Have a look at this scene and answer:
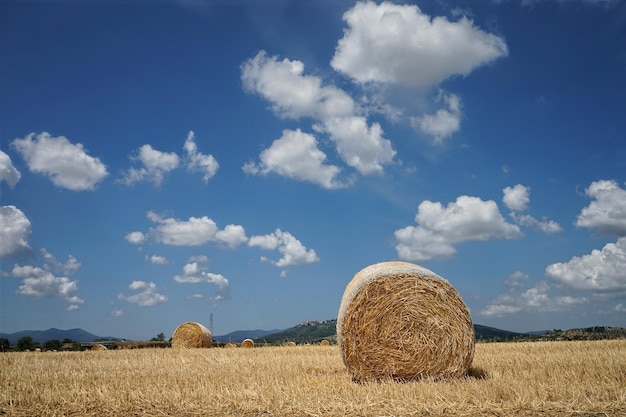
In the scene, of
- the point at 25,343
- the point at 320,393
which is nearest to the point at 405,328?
the point at 320,393

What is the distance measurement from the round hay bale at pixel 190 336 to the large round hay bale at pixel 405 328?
13.7 metres

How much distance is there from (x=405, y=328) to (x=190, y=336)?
14679 millimetres

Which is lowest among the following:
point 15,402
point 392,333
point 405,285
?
point 15,402

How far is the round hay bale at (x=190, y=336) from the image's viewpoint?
2156 centimetres

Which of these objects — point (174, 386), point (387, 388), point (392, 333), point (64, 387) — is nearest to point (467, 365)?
point (392, 333)

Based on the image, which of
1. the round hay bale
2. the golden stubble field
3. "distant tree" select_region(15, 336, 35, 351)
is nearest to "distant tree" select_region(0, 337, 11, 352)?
"distant tree" select_region(15, 336, 35, 351)

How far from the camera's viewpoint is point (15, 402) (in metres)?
7.31

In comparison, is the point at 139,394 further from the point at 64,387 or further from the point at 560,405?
the point at 560,405

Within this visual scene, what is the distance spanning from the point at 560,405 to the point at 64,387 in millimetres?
7532

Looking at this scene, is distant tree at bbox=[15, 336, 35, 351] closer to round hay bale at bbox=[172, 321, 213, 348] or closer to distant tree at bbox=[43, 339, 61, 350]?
distant tree at bbox=[43, 339, 61, 350]

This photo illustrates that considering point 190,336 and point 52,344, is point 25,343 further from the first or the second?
point 190,336

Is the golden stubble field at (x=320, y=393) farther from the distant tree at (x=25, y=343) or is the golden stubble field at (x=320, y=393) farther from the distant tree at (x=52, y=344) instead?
the distant tree at (x=25, y=343)

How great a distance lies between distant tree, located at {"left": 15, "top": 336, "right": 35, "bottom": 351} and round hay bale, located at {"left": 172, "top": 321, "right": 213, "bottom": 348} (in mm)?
12549

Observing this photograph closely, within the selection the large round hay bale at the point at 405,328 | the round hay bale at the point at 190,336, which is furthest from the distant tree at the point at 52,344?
the large round hay bale at the point at 405,328
